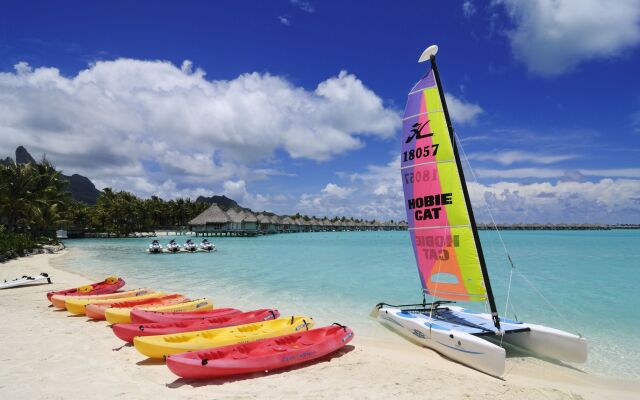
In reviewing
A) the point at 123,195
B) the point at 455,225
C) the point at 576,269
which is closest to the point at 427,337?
the point at 455,225

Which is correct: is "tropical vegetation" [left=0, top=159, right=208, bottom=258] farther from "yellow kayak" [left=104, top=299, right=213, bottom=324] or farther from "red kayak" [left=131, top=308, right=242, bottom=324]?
"red kayak" [left=131, top=308, right=242, bottom=324]

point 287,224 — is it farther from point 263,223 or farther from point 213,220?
point 213,220

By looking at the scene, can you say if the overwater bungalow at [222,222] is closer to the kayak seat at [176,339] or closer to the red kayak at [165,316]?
the red kayak at [165,316]

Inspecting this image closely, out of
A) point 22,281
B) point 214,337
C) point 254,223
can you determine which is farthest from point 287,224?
point 214,337

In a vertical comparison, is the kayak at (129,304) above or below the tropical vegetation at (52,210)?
below

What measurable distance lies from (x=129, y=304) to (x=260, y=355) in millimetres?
6031

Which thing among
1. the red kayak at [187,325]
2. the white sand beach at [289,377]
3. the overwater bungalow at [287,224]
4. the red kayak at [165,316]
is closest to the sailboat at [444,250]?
the white sand beach at [289,377]

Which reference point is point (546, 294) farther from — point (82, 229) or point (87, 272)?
point (82, 229)

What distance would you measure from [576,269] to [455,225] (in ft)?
74.3

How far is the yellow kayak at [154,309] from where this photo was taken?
30.7 feet

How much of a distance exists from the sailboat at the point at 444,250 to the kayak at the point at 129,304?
6.21 metres

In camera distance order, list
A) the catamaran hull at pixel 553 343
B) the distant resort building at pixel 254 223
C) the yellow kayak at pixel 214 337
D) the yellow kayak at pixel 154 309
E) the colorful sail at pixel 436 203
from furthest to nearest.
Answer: the distant resort building at pixel 254 223 < the yellow kayak at pixel 154 309 < the colorful sail at pixel 436 203 < the catamaran hull at pixel 553 343 < the yellow kayak at pixel 214 337

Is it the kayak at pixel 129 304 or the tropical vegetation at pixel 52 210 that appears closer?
the kayak at pixel 129 304

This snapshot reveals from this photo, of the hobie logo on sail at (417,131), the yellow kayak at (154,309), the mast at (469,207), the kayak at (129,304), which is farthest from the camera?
the kayak at (129,304)
